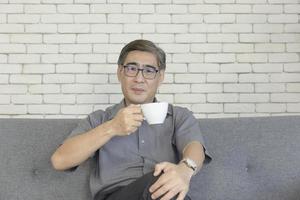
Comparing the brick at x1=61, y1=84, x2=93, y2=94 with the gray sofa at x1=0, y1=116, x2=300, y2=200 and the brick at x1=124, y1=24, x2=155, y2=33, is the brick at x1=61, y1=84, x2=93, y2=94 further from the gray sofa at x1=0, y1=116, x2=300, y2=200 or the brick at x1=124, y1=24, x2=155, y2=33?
the gray sofa at x1=0, y1=116, x2=300, y2=200

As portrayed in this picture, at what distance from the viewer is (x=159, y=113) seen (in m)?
1.47

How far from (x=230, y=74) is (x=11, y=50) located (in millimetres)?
1321

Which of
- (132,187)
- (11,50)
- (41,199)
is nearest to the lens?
(132,187)

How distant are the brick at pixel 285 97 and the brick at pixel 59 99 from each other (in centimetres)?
121

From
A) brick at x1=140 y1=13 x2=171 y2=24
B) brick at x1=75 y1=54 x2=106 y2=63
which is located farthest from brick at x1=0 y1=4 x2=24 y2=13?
brick at x1=140 y1=13 x2=171 y2=24

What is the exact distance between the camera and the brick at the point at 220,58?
2521mm

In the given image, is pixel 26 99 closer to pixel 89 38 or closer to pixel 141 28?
pixel 89 38

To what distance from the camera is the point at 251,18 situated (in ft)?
8.29

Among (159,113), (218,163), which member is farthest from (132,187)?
(218,163)

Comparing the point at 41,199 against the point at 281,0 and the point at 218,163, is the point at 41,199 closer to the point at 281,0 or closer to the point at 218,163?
the point at 218,163

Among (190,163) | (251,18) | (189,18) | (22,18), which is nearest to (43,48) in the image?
(22,18)

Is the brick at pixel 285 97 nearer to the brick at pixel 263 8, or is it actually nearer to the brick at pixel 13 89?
the brick at pixel 263 8

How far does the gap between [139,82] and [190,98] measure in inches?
30.2

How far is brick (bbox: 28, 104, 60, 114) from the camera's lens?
2514 mm
